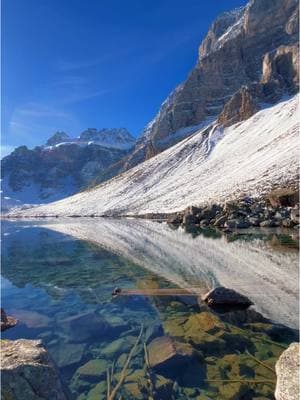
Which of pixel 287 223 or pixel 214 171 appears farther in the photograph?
pixel 214 171

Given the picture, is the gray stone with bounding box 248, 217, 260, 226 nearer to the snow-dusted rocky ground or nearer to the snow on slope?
the snow on slope

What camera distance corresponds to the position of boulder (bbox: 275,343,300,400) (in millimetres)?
7150

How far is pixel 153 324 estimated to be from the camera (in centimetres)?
1343

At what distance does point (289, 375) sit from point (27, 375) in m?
5.44

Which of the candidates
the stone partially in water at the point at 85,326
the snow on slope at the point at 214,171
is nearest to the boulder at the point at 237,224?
the snow on slope at the point at 214,171

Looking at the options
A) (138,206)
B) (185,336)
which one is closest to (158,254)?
(185,336)

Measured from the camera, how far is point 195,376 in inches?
369

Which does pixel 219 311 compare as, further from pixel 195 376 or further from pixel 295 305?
Result: pixel 195 376

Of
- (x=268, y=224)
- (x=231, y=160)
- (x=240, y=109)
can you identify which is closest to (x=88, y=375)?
(x=268, y=224)

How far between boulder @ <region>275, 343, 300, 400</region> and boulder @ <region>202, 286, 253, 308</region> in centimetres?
650

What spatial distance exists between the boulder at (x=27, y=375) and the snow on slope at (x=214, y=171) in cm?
6624

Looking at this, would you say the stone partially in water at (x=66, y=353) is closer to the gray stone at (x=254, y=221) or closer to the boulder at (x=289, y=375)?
the boulder at (x=289, y=375)

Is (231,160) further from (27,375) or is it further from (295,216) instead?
(27,375)

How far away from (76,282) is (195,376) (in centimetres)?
1410
